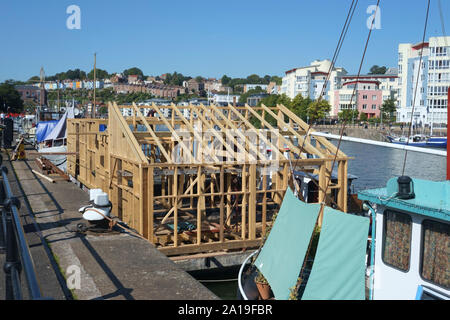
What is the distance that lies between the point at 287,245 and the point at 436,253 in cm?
235

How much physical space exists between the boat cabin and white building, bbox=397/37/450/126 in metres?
66.4

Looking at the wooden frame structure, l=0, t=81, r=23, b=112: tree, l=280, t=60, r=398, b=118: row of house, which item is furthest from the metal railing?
l=0, t=81, r=23, b=112: tree

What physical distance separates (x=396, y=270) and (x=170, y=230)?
8519 mm

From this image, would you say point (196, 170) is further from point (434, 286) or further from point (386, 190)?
point (434, 286)

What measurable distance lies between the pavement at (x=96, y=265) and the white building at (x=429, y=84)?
6506 centimetres

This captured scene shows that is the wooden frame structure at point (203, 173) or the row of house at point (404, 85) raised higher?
the row of house at point (404, 85)

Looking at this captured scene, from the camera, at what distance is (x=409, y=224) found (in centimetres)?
681

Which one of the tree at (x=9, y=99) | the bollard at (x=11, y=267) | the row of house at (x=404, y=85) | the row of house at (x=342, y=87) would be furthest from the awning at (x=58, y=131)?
the tree at (x=9, y=99)

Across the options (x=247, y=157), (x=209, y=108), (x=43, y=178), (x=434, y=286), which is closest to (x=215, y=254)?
(x=247, y=157)

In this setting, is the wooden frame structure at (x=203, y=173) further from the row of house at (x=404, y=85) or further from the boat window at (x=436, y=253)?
the row of house at (x=404, y=85)

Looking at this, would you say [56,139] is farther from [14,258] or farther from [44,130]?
[14,258]

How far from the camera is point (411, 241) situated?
6.71 metres

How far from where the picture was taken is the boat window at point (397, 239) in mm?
6812

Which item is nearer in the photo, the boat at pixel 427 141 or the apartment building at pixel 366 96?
the boat at pixel 427 141
